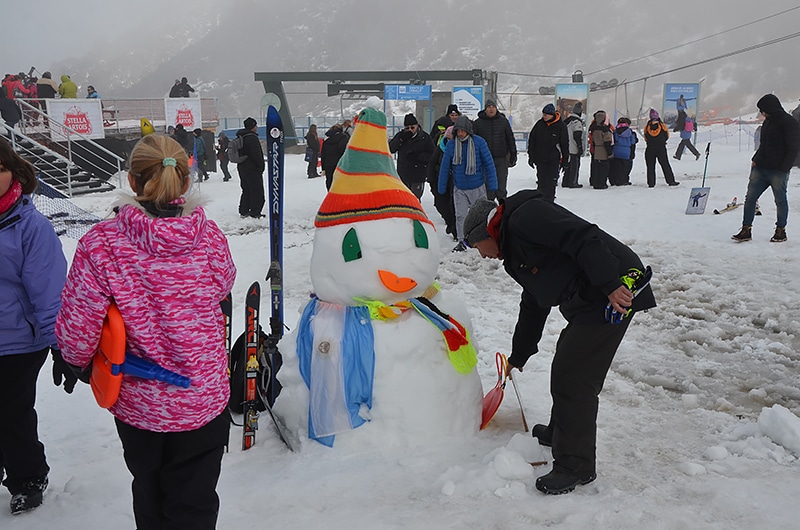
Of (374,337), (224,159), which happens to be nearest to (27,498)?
(374,337)

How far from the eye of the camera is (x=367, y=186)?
11.4 feet

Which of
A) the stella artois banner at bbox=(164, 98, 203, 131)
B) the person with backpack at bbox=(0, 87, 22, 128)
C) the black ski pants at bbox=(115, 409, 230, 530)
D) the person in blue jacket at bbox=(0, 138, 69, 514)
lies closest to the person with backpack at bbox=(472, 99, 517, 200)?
the person in blue jacket at bbox=(0, 138, 69, 514)

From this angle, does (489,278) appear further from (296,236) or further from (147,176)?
(147,176)

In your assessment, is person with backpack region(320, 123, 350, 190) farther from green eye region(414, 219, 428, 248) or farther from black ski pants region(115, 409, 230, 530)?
black ski pants region(115, 409, 230, 530)

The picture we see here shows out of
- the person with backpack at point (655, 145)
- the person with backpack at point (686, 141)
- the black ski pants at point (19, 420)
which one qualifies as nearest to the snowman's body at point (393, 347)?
the black ski pants at point (19, 420)

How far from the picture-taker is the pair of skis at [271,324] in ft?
11.7

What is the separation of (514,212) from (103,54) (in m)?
168

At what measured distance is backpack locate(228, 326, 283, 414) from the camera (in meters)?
3.82

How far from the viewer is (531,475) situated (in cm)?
304

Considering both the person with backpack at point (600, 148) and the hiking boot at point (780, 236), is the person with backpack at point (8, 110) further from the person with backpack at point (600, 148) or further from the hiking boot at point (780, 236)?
the hiking boot at point (780, 236)

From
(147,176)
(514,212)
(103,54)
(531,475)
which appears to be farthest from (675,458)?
(103,54)

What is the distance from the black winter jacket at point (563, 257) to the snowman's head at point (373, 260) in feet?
2.11

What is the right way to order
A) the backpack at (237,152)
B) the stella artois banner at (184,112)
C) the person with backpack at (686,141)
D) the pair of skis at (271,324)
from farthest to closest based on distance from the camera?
1. the stella artois banner at (184,112)
2. the person with backpack at (686,141)
3. the backpack at (237,152)
4. the pair of skis at (271,324)

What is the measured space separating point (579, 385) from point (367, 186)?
4.99 ft
